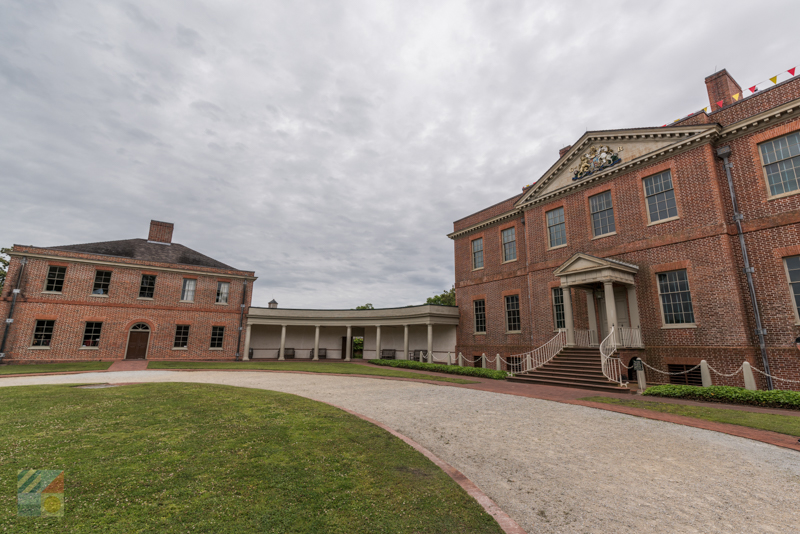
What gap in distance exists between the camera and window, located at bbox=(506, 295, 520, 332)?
21828mm

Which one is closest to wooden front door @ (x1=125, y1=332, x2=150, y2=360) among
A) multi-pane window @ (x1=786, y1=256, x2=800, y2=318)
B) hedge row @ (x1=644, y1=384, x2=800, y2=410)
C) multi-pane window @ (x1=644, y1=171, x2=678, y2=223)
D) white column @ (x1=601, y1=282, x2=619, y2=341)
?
white column @ (x1=601, y1=282, x2=619, y2=341)

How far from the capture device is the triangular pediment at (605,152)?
15.0 meters

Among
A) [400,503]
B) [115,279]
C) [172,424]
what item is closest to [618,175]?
[400,503]

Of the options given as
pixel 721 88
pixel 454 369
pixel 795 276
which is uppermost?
pixel 721 88

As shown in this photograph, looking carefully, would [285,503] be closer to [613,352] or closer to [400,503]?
[400,503]

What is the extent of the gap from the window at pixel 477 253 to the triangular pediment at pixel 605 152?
4640mm

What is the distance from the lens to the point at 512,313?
22156mm

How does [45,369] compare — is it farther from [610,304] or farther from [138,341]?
[610,304]

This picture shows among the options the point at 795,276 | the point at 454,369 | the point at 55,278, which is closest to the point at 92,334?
the point at 55,278

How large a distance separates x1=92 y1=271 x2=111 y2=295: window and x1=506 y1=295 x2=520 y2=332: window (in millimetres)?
28281

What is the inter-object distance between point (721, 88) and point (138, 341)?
122ft

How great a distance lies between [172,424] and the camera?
6.55m

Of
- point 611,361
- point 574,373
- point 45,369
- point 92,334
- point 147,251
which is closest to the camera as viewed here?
point 611,361

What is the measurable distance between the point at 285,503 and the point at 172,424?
13.6 ft
